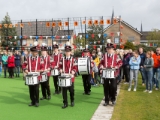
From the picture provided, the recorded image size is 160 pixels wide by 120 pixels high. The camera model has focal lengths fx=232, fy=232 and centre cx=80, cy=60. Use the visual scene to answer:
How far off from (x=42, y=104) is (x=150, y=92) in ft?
16.0

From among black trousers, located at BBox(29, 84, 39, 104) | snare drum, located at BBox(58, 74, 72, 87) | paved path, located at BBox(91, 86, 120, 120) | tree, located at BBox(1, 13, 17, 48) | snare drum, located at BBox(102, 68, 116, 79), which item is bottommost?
paved path, located at BBox(91, 86, 120, 120)

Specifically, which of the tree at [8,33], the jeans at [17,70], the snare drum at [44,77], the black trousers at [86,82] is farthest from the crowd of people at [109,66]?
the tree at [8,33]

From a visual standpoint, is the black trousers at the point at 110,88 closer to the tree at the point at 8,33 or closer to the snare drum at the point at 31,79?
the snare drum at the point at 31,79

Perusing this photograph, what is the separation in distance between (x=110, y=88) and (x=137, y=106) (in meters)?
1.07

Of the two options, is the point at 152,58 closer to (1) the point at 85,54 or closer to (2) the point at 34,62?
(1) the point at 85,54

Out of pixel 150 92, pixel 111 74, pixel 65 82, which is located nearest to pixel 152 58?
pixel 150 92

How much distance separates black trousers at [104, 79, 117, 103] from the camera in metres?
7.63

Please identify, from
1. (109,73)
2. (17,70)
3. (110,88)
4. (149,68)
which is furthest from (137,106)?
(17,70)

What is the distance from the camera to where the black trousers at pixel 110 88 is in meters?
7.63

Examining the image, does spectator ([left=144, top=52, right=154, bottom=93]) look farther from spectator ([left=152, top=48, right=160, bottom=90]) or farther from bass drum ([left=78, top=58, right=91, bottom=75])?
bass drum ([left=78, top=58, right=91, bottom=75])

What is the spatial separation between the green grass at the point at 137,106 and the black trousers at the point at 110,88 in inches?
15.5

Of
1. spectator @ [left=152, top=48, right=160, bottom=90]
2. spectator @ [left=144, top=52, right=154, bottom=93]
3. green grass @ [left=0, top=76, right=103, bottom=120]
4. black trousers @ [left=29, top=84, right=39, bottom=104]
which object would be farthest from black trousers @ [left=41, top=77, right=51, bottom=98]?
spectator @ [left=152, top=48, right=160, bottom=90]

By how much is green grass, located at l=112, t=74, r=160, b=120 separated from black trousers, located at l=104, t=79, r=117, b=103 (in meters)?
0.39

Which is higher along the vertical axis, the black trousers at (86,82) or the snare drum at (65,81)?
the snare drum at (65,81)
